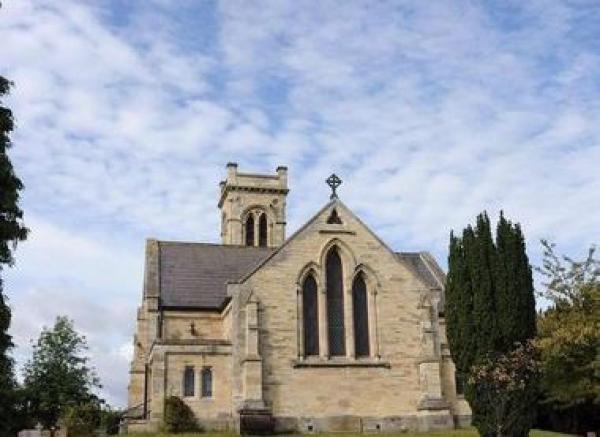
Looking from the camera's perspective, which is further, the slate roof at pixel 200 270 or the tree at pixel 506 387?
the slate roof at pixel 200 270

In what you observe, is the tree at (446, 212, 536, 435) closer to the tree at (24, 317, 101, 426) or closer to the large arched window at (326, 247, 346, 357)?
the large arched window at (326, 247, 346, 357)

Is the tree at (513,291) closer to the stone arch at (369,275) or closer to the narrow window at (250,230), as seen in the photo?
the stone arch at (369,275)

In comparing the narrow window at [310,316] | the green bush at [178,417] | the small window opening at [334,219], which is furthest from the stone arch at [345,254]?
the green bush at [178,417]

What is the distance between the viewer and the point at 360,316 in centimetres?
4281

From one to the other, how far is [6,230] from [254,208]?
47.5 meters

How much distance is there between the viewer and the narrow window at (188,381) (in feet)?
132

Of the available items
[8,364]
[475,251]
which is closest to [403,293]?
[475,251]

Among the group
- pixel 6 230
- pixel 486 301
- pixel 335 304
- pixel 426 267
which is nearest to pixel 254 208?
pixel 426 267

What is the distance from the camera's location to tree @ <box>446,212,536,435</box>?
3161cm

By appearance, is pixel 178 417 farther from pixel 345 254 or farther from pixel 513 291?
pixel 513 291

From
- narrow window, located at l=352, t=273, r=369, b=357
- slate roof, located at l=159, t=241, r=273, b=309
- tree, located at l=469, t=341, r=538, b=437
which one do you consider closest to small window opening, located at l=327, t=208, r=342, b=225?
narrow window, located at l=352, t=273, r=369, b=357

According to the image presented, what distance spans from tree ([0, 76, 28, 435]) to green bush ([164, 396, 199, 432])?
16.1m

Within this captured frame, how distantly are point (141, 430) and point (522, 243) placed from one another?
20307 millimetres

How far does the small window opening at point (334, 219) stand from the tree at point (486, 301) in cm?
1072
